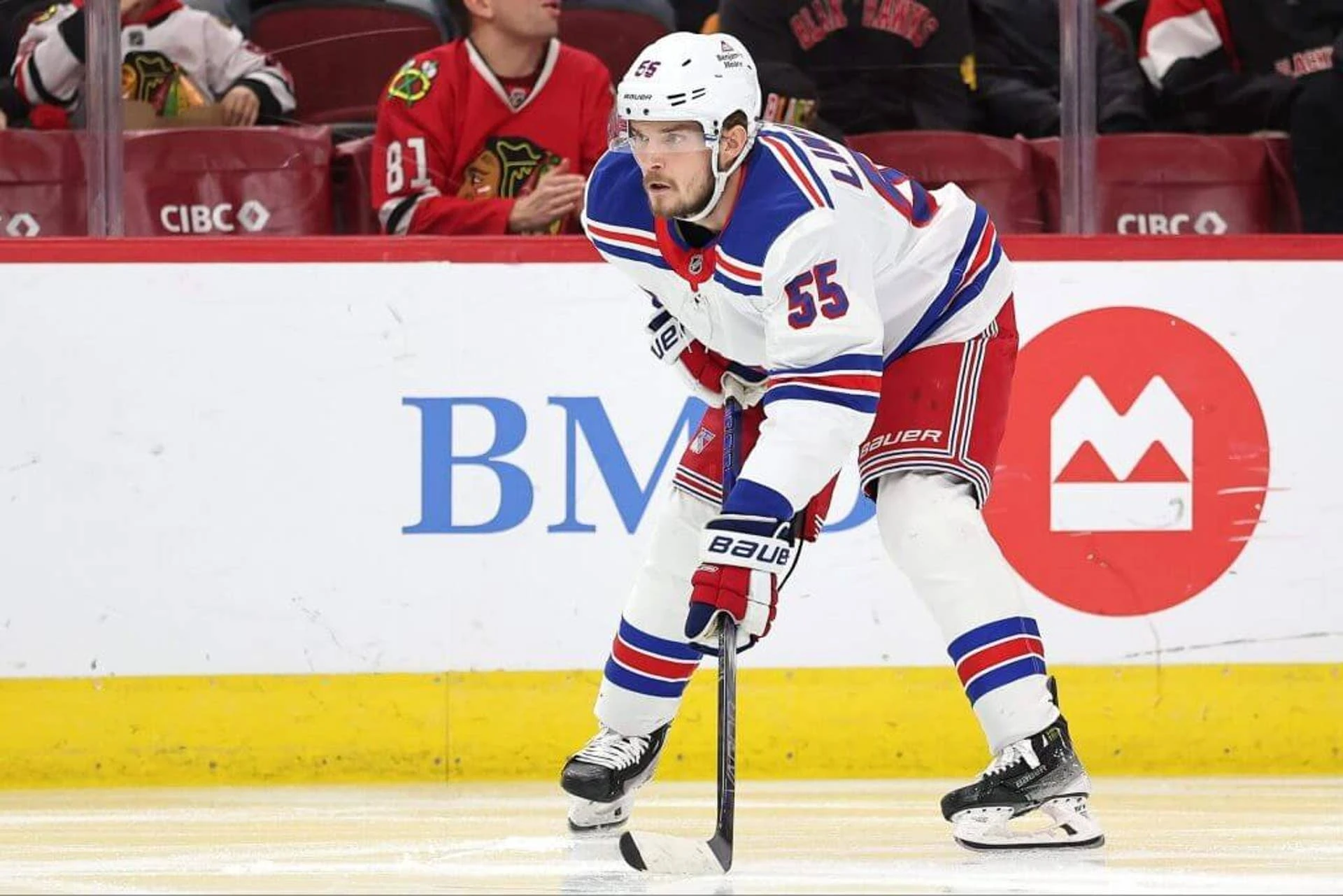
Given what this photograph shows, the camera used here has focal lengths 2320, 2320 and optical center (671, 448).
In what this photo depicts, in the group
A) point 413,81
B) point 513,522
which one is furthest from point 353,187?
point 513,522

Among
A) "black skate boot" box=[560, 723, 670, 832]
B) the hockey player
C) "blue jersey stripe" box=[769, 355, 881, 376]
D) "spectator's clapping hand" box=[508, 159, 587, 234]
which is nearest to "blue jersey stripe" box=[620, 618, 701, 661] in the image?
the hockey player

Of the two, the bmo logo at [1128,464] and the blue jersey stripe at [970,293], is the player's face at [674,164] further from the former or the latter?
the bmo logo at [1128,464]

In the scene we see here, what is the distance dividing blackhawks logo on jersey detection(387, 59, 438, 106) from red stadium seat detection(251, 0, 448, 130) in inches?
0.8

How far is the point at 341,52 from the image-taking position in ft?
14.5

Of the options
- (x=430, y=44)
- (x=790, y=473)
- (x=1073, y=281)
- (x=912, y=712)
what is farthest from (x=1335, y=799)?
(x=430, y=44)

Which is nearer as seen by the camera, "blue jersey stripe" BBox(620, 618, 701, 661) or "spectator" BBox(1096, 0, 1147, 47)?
"blue jersey stripe" BBox(620, 618, 701, 661)

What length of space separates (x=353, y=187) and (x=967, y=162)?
118cm

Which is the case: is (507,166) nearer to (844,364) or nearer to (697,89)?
(697,89)

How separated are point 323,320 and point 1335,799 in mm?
1945

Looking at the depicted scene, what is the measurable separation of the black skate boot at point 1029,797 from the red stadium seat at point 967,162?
1.34 meters

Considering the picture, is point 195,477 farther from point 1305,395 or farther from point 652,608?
point 1305,395

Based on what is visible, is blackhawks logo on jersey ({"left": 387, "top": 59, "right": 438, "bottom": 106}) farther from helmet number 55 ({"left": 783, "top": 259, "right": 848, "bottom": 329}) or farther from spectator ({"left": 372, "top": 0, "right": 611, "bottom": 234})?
helmet number 55 ({"left": 783, "top": 259, "right": 848, "bottom": 329})

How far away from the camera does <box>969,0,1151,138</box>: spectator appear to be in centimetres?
445

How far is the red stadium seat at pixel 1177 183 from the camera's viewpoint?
14.6 ft
